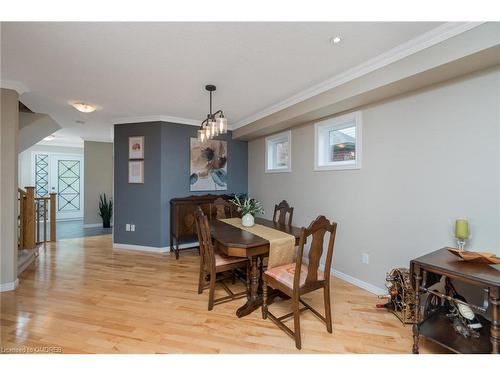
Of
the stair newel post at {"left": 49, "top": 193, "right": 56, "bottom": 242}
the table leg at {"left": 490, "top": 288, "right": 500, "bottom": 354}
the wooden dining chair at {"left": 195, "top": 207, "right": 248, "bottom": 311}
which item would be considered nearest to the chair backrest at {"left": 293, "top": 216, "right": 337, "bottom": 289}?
the wooden dining chair at {"left": 195, "top": 207, "right": 248, "bottom": 311}

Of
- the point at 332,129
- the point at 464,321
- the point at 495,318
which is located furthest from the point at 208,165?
the point at 495,318

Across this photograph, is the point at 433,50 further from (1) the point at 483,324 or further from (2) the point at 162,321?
(2) the point at 162,321

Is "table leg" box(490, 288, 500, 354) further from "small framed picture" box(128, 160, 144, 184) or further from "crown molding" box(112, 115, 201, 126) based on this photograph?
"small framed picture" box(128, 160, 144, 184)

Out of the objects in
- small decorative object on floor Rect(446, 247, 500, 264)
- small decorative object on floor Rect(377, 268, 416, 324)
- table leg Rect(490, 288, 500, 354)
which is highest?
small decorative object on floor Rect(446, 247, 500, 264)

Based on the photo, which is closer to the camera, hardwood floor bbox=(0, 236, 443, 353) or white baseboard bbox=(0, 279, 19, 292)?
hardwood floor bbox=(0, 236, 443, 353)

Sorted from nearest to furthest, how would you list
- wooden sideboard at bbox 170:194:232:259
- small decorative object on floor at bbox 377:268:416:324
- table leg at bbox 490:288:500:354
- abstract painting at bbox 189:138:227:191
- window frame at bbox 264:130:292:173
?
table leg at bbox 490:288:500:354 < small decorative object on floor at bbox 377:268:416:324 < window frame at bbox 264:130:292:173 < wooden sideboard at bbox 170:194:232:259 < abstract painting at bbox 189:138:227:191

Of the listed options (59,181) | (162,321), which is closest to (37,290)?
→ (162,321)

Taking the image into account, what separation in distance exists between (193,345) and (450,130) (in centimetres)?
274

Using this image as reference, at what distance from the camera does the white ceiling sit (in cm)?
171

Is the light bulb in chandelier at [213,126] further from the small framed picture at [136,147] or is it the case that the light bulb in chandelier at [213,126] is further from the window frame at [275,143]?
the small framed picture at [136,147]

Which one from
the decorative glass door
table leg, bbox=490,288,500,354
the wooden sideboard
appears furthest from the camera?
the decorative glass door

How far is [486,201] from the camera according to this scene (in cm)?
176

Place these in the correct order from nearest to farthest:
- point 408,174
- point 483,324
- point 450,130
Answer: point 483,324 < point 450,130 < point 408,174

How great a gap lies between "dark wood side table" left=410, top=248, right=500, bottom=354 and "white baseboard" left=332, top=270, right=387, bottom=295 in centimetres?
76
